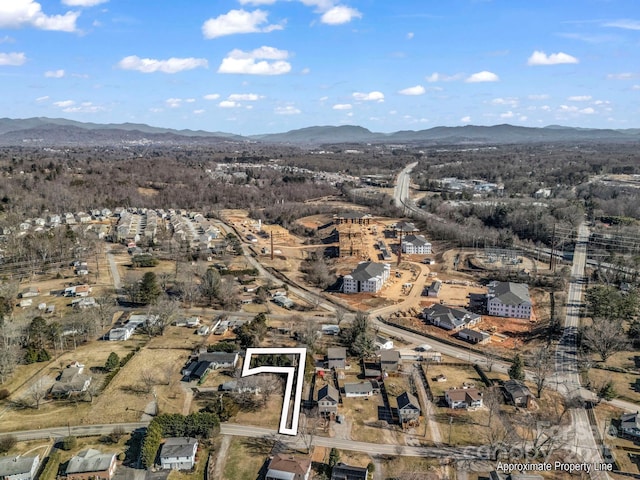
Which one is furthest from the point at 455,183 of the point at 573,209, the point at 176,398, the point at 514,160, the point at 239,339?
the point at 176,398

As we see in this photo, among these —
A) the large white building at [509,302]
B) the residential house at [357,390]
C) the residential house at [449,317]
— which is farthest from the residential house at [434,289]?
the residential house at [357,390]

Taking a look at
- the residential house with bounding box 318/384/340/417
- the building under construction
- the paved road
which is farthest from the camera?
the building under construction

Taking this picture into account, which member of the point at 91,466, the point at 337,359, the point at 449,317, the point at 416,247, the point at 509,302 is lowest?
the point at 91,466

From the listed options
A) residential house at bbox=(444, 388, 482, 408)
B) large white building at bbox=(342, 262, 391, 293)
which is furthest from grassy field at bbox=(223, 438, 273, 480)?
large white building at bbox=(342, 262, 391, 293)

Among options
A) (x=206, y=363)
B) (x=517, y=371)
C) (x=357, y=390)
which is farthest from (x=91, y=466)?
(x=517, y=371)

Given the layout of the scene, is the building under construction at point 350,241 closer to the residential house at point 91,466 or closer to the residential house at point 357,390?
the residential house at point 357,390

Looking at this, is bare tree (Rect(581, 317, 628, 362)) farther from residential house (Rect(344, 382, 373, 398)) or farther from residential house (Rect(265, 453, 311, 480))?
residential house (Rect(265, 453, 311, 480))

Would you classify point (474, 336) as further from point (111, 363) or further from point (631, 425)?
point (111, 363)

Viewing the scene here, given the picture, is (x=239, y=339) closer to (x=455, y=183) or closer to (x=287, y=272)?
(x=287, y=272)
